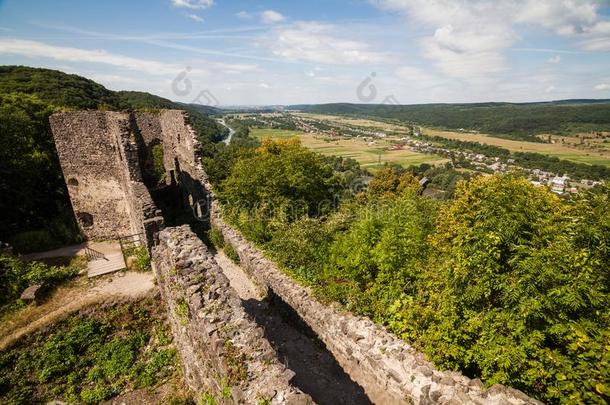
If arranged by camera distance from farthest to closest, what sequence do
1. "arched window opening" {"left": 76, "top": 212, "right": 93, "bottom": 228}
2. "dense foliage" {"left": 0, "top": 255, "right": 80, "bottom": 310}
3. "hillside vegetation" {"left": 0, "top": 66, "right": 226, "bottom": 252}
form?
"arched window opening" {"left": 76, "top": 212, "right": 93, "bottom": 228}
"hillside vegetation" {"left": 0, "top": 66, "right": 226, "bottom": 252}
"dense foliage" {"left": 0, "top": 255, "right": 80, "bottom": 310}

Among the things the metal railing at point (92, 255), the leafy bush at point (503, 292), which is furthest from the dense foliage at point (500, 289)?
the metal railing at point (92, 255)

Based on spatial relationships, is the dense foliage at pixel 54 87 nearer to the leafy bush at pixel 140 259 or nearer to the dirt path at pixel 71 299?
the leafy bush at pixel 140 259

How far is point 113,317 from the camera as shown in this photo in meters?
8.48

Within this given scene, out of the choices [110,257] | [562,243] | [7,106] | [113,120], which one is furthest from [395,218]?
[7,106]

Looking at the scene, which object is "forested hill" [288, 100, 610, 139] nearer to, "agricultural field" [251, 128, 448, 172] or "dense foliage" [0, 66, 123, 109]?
"agricultural field" [251, 128, 448, 172]

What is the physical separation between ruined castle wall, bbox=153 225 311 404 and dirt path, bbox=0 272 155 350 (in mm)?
2049

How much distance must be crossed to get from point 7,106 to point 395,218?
76.9 ft

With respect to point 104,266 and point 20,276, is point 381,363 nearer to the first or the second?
point 104,266

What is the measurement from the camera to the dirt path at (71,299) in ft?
25.3

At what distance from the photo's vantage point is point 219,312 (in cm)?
583

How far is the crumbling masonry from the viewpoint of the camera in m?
4.93

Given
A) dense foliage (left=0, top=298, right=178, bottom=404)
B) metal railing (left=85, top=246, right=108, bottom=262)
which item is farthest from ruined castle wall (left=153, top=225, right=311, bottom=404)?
metal railing (left=85, top=246, right=108, bottom=262)

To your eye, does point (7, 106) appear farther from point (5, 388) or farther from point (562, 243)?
point (562, 243)

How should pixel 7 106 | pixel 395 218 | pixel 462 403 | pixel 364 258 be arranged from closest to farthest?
1. pixel 462 403
2. pixel 364 258
3. pixel 395 218
4. pixel 7 106
